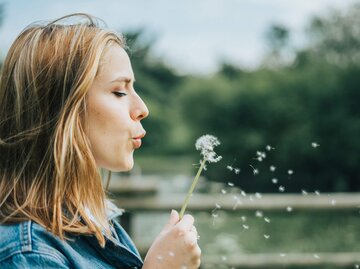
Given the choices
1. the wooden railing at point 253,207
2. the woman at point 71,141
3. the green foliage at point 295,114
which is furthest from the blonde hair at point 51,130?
the green foliage at point 295,114

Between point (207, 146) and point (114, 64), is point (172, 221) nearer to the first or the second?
point (207, 146)

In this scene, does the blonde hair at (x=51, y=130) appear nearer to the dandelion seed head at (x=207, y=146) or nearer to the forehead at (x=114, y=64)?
the forehead at (x=114, y=64)

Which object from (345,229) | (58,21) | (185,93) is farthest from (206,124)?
(58,21)

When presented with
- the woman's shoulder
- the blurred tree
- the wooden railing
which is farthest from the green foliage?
the woman's shoulder

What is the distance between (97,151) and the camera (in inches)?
52.7

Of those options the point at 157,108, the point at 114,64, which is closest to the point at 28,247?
the point at 114,64

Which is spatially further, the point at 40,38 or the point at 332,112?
the point at 332,112

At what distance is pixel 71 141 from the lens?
1270mm

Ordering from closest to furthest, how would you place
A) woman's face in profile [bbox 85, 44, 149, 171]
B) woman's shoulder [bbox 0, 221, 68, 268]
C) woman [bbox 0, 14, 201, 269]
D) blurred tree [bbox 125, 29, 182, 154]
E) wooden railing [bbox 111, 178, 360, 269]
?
woman's shoulder [bbox 0, 221, 68, 268] → woman [bbox 0, 14, 201, 269] → woman's face in profile [bbox 85, 44, 149, 171] → wooden railing [bbox 111, 178, 360, 269] → blurred tree [bbox 125, 29, 182, 154]

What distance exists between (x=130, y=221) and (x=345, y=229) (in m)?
2.08

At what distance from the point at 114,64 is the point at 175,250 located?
0.43 m

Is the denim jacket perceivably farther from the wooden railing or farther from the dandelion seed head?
the wooden railing

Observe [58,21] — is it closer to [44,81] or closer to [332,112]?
[44,81]

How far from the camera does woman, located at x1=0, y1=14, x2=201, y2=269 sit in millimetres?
1229
